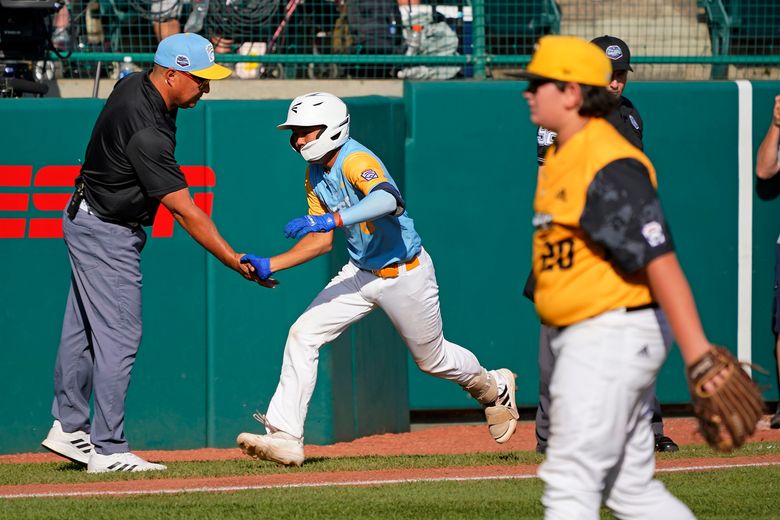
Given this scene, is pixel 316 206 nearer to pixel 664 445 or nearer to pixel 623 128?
pixel 623 128

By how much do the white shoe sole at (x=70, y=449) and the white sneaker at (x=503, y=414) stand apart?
2311mm

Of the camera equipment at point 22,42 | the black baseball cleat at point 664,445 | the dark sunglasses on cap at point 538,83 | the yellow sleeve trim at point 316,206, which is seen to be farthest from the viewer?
the camera equipment at point 22,42

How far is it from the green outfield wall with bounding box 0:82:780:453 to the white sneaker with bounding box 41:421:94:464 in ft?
4.62

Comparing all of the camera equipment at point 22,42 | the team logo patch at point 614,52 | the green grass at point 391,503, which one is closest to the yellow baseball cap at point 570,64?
the green grass at point 391,503

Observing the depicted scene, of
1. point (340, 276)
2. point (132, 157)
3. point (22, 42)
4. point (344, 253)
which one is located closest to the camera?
point (132, 157)

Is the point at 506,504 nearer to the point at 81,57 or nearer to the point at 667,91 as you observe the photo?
the point at 667,91

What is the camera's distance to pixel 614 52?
6.85 meters

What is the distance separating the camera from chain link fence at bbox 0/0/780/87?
32.2 feet

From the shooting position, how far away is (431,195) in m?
9.03

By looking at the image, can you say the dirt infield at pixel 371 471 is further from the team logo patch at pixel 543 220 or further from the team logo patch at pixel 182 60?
the team logo patch at pixel 182 60

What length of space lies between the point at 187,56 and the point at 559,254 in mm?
3276

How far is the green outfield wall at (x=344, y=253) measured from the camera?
806 centimetres

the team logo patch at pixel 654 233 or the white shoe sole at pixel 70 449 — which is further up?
the team logo patch at pixel 654 233

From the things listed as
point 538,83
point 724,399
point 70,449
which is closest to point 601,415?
point 724,399
